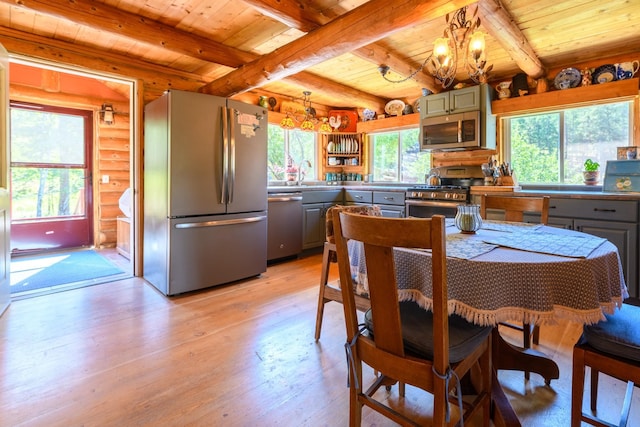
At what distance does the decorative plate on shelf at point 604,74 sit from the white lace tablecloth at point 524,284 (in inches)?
125

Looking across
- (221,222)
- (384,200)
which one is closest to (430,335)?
(221,222)

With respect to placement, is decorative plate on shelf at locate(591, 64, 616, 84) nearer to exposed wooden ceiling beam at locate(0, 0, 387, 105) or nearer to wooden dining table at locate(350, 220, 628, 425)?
wooden dining table at locate(350, 220, 628, 425)

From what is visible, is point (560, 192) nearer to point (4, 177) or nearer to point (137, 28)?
point (137, 28)

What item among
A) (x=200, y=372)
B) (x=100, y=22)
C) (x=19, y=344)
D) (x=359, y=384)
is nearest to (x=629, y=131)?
(x=359, y=384)

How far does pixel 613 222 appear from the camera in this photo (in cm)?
278

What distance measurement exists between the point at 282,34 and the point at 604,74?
3.28 m

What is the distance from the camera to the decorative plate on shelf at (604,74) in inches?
129

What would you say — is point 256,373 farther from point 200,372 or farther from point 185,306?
point 185,306

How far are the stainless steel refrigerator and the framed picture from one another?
11.6 ft

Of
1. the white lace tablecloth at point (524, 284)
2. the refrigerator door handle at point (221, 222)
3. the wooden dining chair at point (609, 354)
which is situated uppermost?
the refrigerator door handle at point (221, 222)

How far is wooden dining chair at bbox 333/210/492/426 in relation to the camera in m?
0.91

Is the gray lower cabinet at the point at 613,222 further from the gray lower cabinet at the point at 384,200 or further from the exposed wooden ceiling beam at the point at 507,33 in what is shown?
the gray lower cabinet at the point at 384,200

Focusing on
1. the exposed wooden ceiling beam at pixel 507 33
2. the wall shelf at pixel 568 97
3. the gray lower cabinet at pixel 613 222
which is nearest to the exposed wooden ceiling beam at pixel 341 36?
the exposed wooden ceiling beam at pixel 507 33

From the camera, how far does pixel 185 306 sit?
2.69 metres
